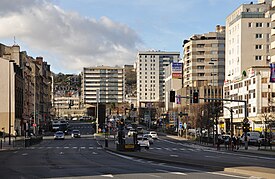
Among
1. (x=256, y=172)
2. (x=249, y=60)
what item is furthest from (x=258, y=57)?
(x=256, y=172)

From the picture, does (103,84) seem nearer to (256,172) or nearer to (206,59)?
(206,59)

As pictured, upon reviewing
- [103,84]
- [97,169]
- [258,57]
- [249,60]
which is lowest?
[97,169]

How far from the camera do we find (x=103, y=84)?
173 metres

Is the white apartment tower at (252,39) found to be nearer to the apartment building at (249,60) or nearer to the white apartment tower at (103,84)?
the apartment building at (249,60)

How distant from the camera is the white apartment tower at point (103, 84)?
568 feet

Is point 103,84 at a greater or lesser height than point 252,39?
lesser

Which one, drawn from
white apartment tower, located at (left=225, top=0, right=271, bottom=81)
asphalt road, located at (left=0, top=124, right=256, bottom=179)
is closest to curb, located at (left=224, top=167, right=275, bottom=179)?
asphalt road, located at (left=0, top=124, right=256, bottom=179)

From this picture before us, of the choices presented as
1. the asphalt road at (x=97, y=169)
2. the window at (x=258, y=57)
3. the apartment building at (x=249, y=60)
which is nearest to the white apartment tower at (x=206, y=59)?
the apartment building at (x=249, y=60)

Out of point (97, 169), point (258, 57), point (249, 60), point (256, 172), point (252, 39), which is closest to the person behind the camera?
point (256, 172)

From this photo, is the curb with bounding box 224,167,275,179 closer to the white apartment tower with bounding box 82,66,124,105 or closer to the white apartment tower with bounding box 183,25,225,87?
the white apartment tower with bounding box 183,25,225,87

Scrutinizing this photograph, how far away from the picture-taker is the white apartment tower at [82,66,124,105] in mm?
173125

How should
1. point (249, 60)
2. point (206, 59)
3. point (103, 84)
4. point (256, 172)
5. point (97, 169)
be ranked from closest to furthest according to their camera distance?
point (256, 172)
point (97, 169)
point (249, 60)
point (206, 59)
point (103, 84)

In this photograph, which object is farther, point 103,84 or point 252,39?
point 103,84

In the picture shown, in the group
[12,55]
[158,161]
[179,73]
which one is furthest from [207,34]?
[158,161]
